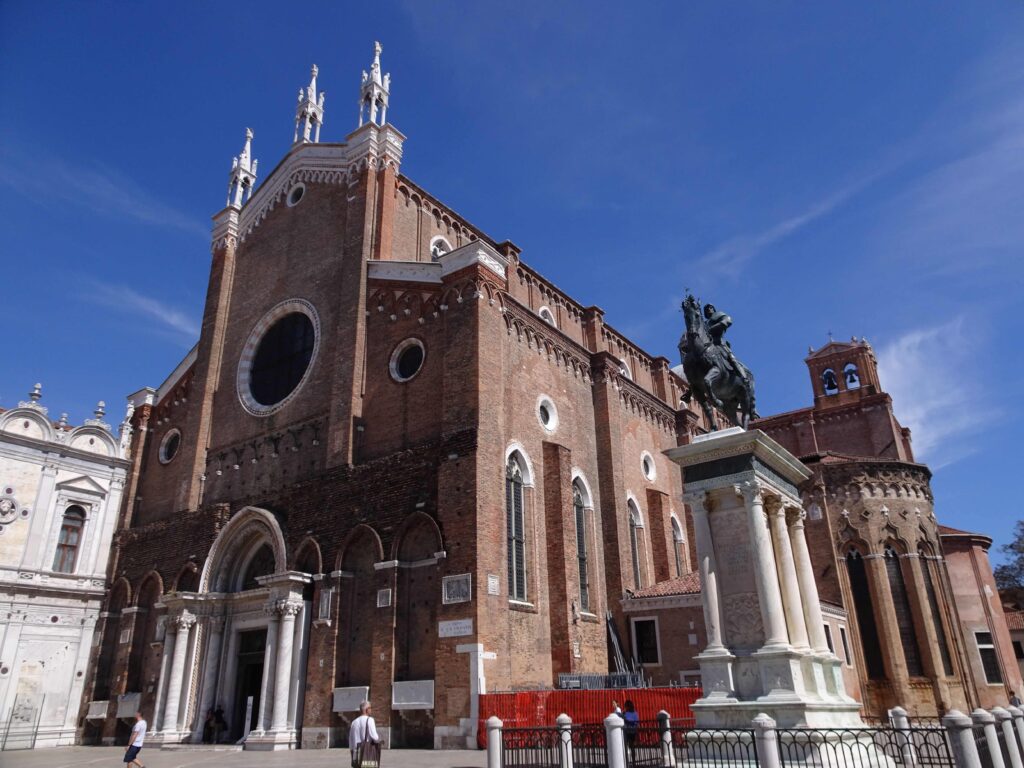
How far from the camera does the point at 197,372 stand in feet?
88.0

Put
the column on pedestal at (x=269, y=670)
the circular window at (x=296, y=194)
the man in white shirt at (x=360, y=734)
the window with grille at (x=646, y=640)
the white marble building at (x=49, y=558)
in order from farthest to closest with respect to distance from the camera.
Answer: the circular window at (x=296, y=194) → the white marble building at (x=49, y=558) → the window with grille at (x=646, y=640) → the column on pedestal at (x=269, y=670) → the man in white shirt at (x=360, y=734)

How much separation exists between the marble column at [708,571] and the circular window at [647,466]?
1561cm

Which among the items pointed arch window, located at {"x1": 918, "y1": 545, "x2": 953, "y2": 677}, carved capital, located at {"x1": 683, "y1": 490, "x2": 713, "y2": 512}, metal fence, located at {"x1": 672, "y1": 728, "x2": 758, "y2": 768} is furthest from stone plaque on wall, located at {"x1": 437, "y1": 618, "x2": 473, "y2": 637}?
pointed arch window, located at {"x1": 918, "y1": 545, "x2": 953, "y2": 677}

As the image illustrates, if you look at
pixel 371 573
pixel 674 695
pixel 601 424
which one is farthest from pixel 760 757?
pixel 601 424

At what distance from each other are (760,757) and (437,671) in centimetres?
938

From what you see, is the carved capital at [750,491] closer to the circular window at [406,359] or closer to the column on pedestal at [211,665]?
the circular window at [406,359]

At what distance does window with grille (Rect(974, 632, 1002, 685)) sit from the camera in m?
29.2

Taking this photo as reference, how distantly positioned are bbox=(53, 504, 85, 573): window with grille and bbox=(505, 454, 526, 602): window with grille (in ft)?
52.9

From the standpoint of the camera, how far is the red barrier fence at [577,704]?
15.5 metres

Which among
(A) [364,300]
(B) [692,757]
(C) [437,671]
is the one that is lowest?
(B) [692,757]

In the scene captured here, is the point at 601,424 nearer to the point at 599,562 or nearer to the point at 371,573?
the point at 599,562

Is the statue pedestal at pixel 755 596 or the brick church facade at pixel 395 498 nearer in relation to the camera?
the statue pedestal at pixel 755 596

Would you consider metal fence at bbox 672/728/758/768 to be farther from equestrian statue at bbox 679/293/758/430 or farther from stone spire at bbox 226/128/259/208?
stone spire at bbox 226/128/259/208

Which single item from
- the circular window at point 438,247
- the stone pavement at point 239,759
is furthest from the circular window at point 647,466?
the stone pavement at point 239,759
